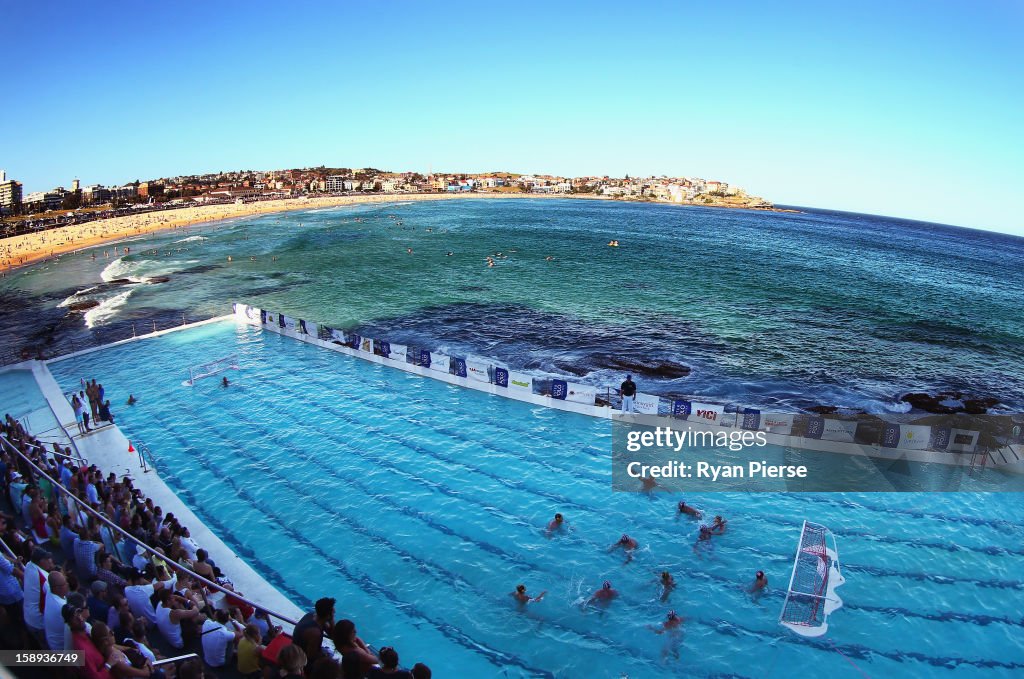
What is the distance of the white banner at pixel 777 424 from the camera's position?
63.0 ft

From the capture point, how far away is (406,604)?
12164mm

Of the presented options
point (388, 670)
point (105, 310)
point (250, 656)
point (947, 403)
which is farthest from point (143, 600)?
point (105, 310)

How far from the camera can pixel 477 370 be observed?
80.4 feet

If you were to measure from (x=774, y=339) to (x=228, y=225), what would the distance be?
115 meters

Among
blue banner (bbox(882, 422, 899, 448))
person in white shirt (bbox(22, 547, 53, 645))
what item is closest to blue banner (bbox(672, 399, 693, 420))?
blue banner (bbox(882, 422, 899, 448))

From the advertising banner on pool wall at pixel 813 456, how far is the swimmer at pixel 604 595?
477 cm

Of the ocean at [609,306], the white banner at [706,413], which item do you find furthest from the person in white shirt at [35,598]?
the ocean at [609,306]

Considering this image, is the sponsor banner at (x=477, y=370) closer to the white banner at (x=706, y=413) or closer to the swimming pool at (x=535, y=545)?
the swimming pool at (x=535, y=545)

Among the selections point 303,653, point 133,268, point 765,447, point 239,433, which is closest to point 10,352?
point 239,433

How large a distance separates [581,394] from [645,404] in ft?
8.83

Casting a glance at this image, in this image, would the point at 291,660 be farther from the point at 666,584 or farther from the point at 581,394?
the point at 581,394

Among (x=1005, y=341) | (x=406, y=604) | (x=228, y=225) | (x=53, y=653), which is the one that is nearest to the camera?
(x=53, y=653)

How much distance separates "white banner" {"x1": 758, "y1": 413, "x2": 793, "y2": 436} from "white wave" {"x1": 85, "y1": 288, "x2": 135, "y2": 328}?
44762mm

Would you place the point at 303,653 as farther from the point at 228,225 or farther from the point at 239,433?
the point at 228,225
